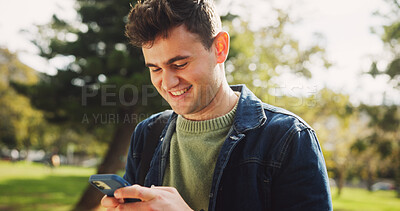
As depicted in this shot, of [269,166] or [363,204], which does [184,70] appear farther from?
[363,204]

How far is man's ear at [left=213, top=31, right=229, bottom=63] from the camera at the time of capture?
193cm

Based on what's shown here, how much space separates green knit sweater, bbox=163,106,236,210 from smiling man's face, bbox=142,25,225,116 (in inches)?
5.0

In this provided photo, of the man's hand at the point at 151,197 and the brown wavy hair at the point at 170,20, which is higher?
the brown wavy hair at the point at 170,20

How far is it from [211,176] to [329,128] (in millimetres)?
23557

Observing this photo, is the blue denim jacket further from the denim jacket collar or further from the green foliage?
the green foliage

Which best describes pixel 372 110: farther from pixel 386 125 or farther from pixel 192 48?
pixel 192 48

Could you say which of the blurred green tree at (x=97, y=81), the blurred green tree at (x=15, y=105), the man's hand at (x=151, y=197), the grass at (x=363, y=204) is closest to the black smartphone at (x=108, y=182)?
the man's hand at (x=151, y=197)

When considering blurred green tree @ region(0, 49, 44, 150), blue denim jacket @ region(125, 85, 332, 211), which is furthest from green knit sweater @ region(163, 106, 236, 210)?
blurred green tree @ region(0, 49, 44, 150)

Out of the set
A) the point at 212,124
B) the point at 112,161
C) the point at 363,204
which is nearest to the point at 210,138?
the point at 212,124

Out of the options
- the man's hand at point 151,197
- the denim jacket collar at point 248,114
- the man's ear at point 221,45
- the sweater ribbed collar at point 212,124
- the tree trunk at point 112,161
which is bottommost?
the tree trunk at point 112,161

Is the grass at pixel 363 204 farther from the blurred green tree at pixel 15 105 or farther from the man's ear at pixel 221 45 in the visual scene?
the blurred green tree at pixel 15 105

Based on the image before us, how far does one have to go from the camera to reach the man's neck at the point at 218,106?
1956 millimetres

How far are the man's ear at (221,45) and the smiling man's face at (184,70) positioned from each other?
0.11 feet

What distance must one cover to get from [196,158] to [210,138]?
139 millimetres
